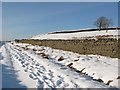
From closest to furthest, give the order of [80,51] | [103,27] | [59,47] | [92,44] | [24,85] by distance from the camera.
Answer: [24,85], [92,44], [80,51], [59,47], [103,27]

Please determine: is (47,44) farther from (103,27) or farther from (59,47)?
(103,27)

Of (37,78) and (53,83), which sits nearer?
(53,83)

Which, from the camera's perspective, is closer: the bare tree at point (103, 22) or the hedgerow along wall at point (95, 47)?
the hedgerow along wall at point (95, 47)

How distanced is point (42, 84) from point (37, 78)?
701 millimetres

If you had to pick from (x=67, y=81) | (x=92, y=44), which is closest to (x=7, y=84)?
(x=67, y=81)

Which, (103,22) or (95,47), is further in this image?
(103,22)

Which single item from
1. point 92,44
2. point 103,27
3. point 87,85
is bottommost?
point 87,85

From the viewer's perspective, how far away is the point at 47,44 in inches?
880

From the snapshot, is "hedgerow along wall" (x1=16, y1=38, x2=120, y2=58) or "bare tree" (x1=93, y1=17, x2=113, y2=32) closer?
"hedgerow along wall" (x1=16, y1=38, x2=120, y2=58)

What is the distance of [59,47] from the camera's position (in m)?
17.8

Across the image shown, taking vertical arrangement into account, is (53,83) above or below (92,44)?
below

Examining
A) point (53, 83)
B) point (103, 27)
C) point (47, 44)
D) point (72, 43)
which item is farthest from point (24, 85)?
point (103, 27)

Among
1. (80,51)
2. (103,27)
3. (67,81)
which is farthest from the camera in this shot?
(103,27)

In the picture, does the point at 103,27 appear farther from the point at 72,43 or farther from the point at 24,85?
the point at 24,85
